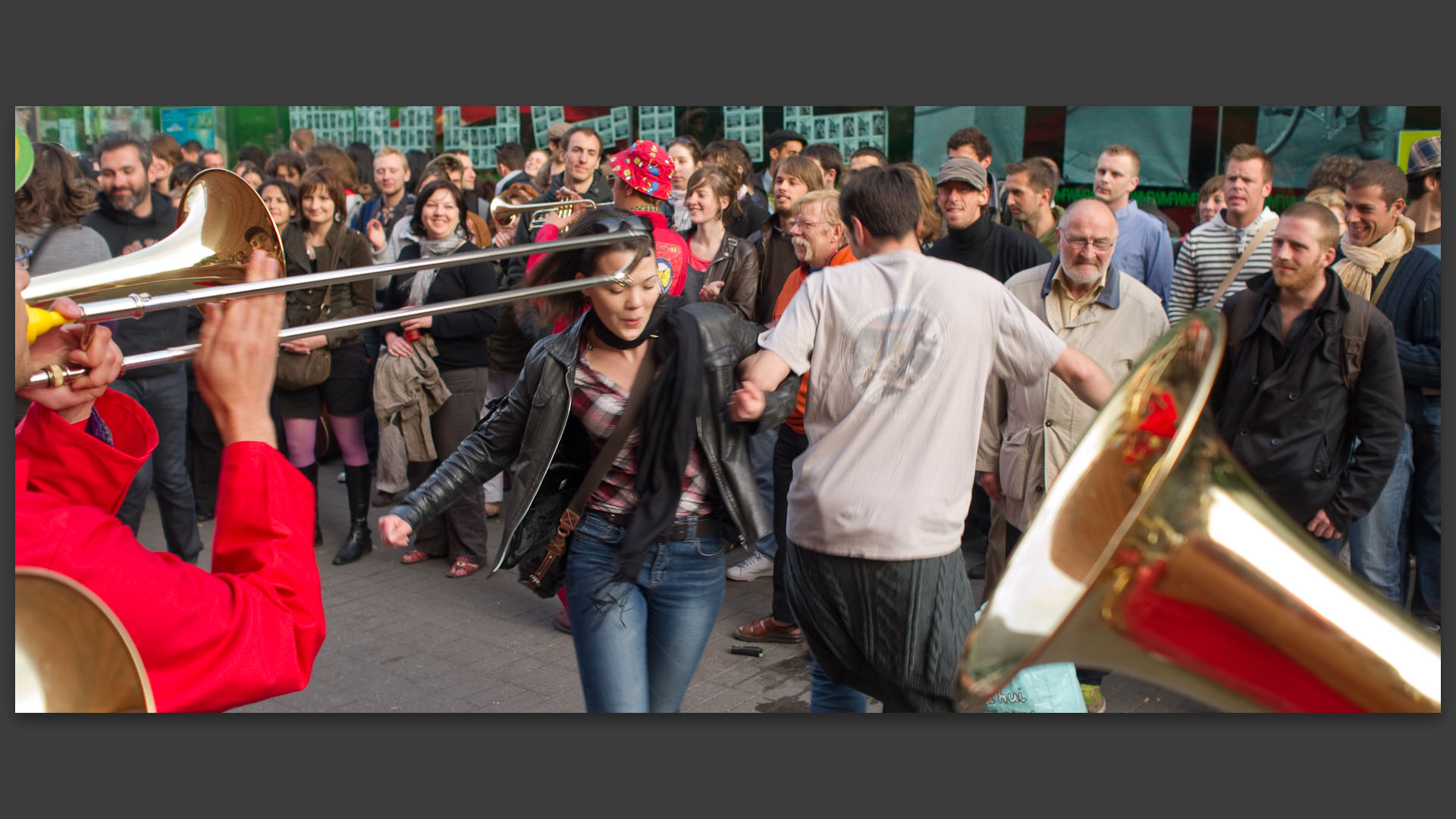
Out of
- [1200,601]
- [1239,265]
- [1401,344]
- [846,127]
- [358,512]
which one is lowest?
[358,512]

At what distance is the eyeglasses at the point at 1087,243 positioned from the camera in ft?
11.0

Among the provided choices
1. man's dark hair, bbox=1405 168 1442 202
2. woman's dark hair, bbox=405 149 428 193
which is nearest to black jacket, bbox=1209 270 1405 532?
man's dark hair, bbox=1405 168 1442 202

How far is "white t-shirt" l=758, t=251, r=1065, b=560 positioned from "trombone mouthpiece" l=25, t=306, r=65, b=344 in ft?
4.47

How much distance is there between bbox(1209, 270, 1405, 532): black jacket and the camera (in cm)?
313

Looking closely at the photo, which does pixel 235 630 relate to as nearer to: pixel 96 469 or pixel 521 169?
pixel 96 469

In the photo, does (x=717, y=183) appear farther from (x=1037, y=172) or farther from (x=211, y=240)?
(x=211, y=240)

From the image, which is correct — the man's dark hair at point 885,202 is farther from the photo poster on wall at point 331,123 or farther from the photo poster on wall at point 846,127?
the photo poster on wall at point 331,123

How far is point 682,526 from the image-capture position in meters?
2.61

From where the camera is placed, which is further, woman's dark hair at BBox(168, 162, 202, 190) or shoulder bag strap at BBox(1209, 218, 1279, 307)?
woman's dark hair at BBox(168, 162, 202, 190)

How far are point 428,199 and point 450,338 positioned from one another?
1.99ft

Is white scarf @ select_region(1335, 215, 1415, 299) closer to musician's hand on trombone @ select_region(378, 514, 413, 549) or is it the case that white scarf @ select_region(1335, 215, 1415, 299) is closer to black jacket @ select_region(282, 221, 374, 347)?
musician's hand on trombone @ select_region(378, 514, 413, 549)

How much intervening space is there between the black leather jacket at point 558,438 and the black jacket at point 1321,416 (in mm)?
1413

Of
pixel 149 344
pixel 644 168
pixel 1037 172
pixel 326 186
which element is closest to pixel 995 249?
pixel 1037 172

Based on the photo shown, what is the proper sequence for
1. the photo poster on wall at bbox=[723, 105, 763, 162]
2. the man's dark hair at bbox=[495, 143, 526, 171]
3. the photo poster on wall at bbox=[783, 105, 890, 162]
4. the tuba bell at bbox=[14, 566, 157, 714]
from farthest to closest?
the man's dark hair at bbox=[495, 143, 526, 171]
the photo poster on wall at bbox=[723, 105, 763, 162]
the photo poster on wall at bbox=[783, 105, 890, 162]
the tuba bell at bbox=[14, 566, 157, 714]
